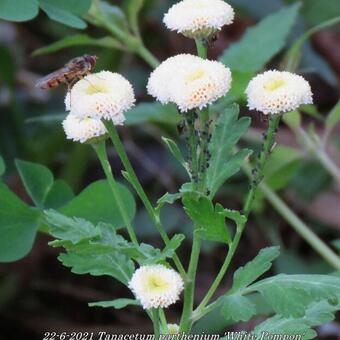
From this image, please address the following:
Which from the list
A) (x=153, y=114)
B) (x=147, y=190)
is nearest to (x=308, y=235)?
→ (x=153, y=114)

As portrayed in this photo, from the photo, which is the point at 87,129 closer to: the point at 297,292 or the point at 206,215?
→ the point at 206,215

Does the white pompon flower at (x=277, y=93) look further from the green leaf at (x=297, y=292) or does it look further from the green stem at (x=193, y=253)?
the green leaf at (x=297, y=292)

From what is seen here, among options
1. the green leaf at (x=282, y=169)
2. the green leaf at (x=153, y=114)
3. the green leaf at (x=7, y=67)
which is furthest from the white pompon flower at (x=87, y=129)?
the green leaf at (x=7, y=67)

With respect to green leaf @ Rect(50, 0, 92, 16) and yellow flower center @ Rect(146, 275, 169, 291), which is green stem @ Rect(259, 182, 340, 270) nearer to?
green leaf @ Rect(50, 0, 92, 16)

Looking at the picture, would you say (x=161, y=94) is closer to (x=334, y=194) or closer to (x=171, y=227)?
→ (x=171, y=227)

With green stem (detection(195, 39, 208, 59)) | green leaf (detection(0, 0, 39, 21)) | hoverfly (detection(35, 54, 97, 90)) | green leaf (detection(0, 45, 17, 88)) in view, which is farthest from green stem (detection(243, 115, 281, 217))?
green leaf (detection(0, 45, 17, 88))

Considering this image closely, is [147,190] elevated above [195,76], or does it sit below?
below
